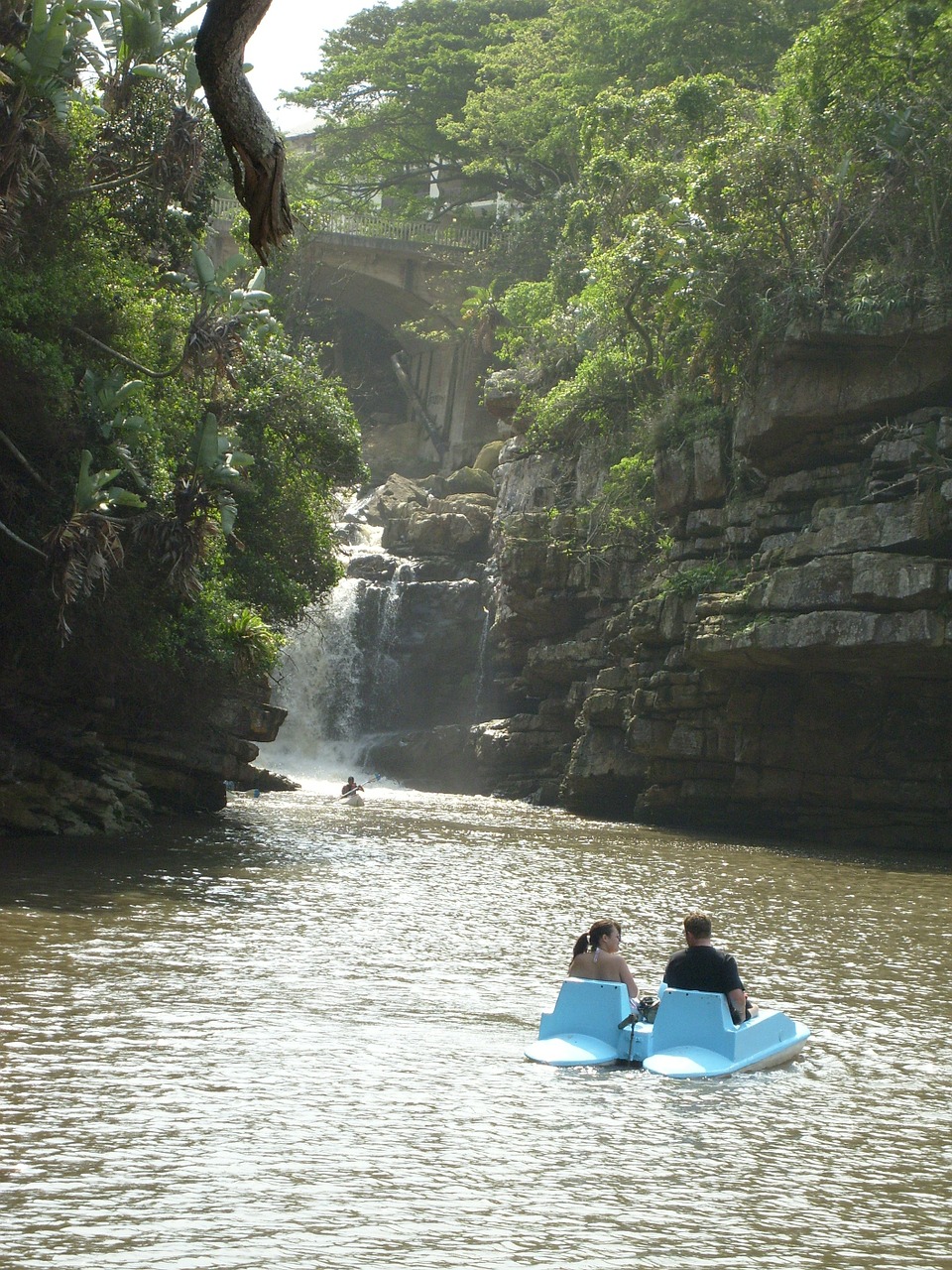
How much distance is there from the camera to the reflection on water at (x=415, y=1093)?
6.76 meters

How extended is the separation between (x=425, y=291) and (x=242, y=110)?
171 ft

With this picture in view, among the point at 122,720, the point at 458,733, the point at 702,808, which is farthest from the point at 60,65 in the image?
the point at 458,733

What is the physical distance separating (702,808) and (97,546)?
646 inches

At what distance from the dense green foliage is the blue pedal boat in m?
8.89

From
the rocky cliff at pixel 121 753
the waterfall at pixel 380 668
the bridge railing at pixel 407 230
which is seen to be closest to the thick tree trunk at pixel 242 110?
A: the rocky cliff at pixel 121 753

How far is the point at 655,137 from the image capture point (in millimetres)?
39688

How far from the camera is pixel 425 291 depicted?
179 ft

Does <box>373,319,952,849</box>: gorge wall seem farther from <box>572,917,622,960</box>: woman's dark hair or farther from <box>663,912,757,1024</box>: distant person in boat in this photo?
<box>663,912,757,1024</box>: distant person in boat

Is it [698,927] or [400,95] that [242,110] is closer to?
[698,927]

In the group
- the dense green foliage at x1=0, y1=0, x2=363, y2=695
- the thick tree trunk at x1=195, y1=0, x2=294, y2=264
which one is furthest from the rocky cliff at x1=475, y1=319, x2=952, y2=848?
the thick tree trunk at x1=195, y1=0, x2=294, y2=264

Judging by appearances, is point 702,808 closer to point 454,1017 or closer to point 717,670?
point 717,670

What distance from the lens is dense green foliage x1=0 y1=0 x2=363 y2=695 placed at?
17.8m

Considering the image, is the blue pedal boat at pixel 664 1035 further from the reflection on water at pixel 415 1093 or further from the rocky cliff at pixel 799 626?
the rocky cliff at pixel 799 626

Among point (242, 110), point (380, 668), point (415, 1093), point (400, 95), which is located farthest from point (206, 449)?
point (400, 95)
